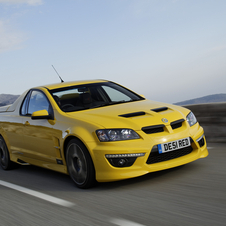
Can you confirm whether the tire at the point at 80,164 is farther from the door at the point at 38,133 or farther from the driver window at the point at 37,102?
the driver window at the point at 37,102

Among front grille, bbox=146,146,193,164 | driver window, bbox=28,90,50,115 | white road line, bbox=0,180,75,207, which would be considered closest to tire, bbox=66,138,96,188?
white road line, bbox=0,180,75,207

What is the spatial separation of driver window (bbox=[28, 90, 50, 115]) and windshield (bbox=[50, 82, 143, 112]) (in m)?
0.17

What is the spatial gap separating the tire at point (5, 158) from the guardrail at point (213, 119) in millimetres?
3858

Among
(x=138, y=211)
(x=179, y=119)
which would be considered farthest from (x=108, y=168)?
(x=179, y=119)

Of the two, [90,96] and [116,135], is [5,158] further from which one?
[116,135]

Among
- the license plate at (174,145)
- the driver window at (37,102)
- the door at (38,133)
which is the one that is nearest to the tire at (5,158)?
the door at (38,133)

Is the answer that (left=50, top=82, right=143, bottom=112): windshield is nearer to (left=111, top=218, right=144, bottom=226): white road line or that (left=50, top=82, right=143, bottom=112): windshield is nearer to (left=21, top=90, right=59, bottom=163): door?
(left=21, top=90, right=59, bottom=163): door

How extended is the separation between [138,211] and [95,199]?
0.75 meters

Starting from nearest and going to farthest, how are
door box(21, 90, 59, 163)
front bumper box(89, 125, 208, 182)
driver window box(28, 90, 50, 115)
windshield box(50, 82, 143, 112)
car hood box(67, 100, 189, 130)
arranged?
front bumper box(89, 125, 208, 182), car hood box(67, 100, 189, 130), door box(21, 90, 59, 163), windshield box(50, 82, 143, 112), driver window box(28, 90, 50, 115)

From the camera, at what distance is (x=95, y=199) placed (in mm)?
4102

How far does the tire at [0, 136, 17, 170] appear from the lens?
6633 mm

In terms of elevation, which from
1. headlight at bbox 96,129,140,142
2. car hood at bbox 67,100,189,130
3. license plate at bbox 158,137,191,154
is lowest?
license plate at bbox 158,137,191,154

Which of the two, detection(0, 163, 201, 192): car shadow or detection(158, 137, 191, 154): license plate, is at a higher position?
detection(158, 137, 191, 154): license plate

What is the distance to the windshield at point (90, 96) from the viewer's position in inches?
213
